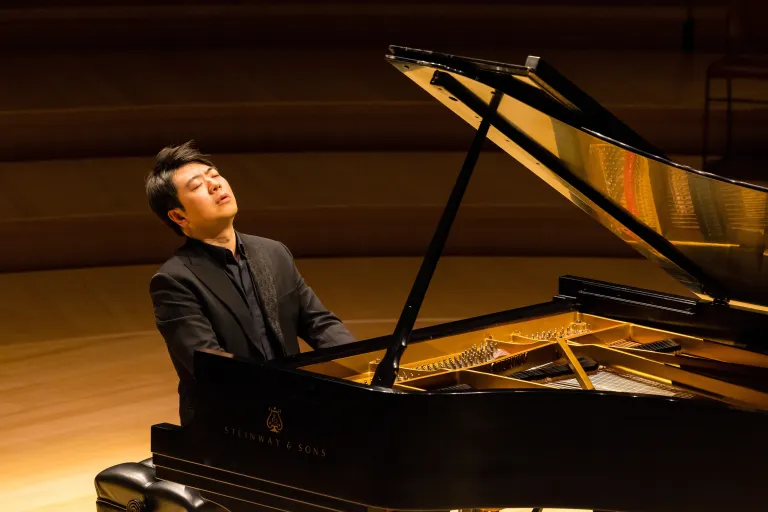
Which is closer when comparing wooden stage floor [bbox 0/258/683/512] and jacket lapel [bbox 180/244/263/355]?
jacket lapel [bbox 180/244/263/355]

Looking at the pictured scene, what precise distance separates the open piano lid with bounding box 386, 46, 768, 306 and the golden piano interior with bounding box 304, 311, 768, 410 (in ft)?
0.45

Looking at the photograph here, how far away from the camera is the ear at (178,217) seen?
8.40 ft

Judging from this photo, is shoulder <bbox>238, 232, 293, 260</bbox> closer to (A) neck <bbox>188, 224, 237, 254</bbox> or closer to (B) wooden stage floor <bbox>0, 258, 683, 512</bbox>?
(A) neck <bbox>188, 224, 237, 254</bbox>

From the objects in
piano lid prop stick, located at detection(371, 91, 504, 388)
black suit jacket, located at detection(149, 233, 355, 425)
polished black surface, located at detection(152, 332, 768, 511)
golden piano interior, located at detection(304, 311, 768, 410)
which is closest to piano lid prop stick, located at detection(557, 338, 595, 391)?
golden piano interior, located at detection(304, 311, 768, 410)

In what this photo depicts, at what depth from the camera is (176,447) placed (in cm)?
222

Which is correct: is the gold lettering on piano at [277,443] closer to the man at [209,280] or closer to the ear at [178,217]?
the man at [209,280]

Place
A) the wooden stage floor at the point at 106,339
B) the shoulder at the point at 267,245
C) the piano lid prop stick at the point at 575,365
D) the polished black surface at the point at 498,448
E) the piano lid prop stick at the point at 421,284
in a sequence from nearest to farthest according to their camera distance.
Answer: the polished black surface at the point at 498,448, the piano lid prop stick at the point at 421,284, the piano lid prop stick at the point at 575,365, the shoulder at the point at 267,245, the wooden stage floor at the point at 106,339

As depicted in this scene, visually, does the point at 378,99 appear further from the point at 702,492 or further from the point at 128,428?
the point at 702,492

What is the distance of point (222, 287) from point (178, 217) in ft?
0.58

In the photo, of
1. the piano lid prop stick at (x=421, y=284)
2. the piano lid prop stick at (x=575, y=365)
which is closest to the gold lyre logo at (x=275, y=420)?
the piano lid prop stick at (x=421, y=284)

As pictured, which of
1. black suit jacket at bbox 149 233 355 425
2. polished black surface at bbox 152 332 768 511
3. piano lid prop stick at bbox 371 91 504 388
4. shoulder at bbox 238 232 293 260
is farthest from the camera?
shoulder at bbox 238 232 293 260

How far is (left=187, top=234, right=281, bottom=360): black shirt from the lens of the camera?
258 centimetres

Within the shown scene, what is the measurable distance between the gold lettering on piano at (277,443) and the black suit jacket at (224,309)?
0.19m

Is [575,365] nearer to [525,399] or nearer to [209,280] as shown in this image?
[525,399]
